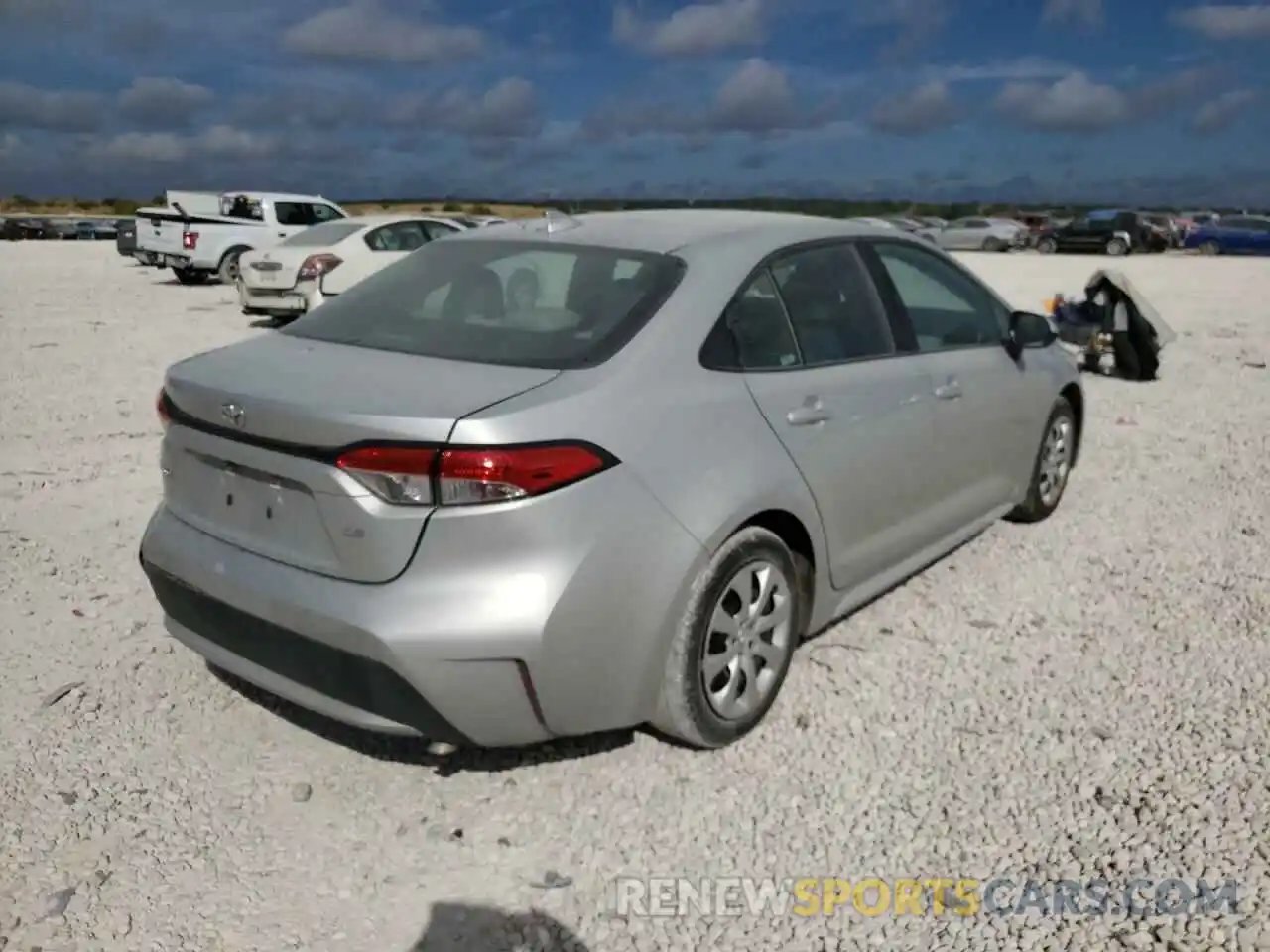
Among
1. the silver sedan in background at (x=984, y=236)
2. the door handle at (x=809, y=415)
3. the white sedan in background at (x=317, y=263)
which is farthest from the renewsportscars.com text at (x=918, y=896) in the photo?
the silver sedan in background at (x=984, y=236)

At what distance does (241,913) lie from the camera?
8.64ft

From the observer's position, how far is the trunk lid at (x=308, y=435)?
2680 millimetres

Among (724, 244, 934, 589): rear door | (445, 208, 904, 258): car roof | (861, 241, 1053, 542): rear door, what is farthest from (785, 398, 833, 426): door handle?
(861, 241, 1053, 542): rear door

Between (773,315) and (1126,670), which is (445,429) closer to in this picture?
(773,315)

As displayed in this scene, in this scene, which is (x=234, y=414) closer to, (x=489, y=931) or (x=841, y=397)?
(x=489, y=931)

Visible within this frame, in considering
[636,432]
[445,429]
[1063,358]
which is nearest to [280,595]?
[445,429]

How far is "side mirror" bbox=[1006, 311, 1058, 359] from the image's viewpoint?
16.2 feet

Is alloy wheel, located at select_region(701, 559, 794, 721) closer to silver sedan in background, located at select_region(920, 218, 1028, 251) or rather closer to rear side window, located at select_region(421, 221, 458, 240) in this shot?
rear side window, located at select_region(421, 221, 458, 240)

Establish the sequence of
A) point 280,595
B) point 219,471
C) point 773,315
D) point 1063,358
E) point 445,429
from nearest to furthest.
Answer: point 445,429 → point 280,595 → point 219,471 → point 773,315 → point 1063,358

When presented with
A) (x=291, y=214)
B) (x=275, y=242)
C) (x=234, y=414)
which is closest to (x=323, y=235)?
(x=275, y=242)

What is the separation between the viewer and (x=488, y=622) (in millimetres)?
2672

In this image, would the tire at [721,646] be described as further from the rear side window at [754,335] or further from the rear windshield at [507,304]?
the rear windshield at [507,304]

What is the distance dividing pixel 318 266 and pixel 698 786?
461 inches

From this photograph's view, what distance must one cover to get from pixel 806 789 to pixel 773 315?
5.04 feet
